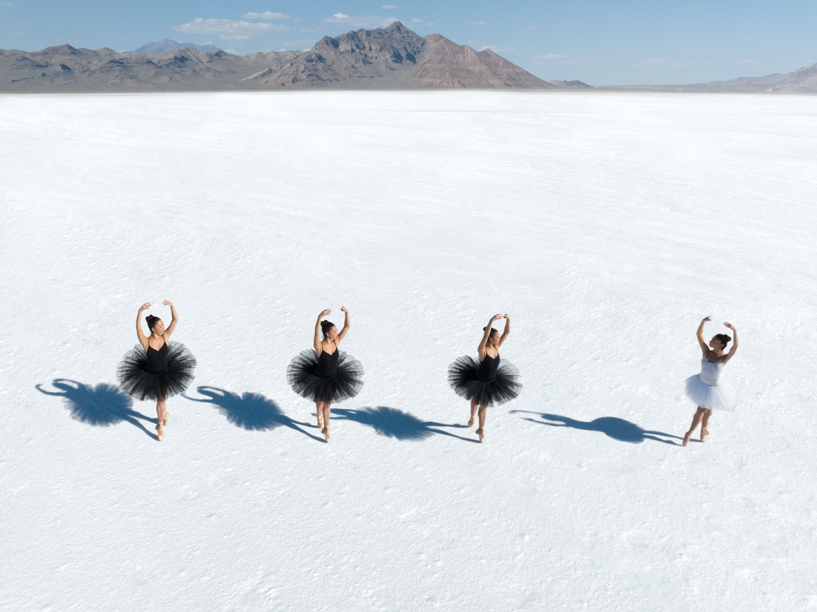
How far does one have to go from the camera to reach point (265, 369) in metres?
7.10

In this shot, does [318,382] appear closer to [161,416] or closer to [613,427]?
[161,416]

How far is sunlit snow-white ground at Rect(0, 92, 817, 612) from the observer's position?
4445mm

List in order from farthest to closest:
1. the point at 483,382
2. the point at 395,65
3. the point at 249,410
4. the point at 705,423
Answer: the point at 395,65, the point at 249,410, the point at 705,423, the point at 483,382

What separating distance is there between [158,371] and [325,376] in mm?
1855

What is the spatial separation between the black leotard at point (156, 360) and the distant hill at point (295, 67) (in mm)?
74154

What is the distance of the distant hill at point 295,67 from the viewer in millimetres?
80250

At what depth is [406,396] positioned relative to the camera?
21.9 feet

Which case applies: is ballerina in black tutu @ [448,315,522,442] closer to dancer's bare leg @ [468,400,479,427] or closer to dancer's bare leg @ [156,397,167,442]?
dancer's bare leg @ [468,400,479,427]

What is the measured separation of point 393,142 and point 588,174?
24.0 ft

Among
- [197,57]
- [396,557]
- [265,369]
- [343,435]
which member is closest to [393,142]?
[265,369]

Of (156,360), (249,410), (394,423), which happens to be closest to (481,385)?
(394,423)

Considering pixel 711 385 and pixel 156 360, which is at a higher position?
pixel 711 385

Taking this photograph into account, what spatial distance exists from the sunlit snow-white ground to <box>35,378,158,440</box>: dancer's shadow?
47 millimetres

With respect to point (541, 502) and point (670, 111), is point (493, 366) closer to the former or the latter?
point (541, 502)
